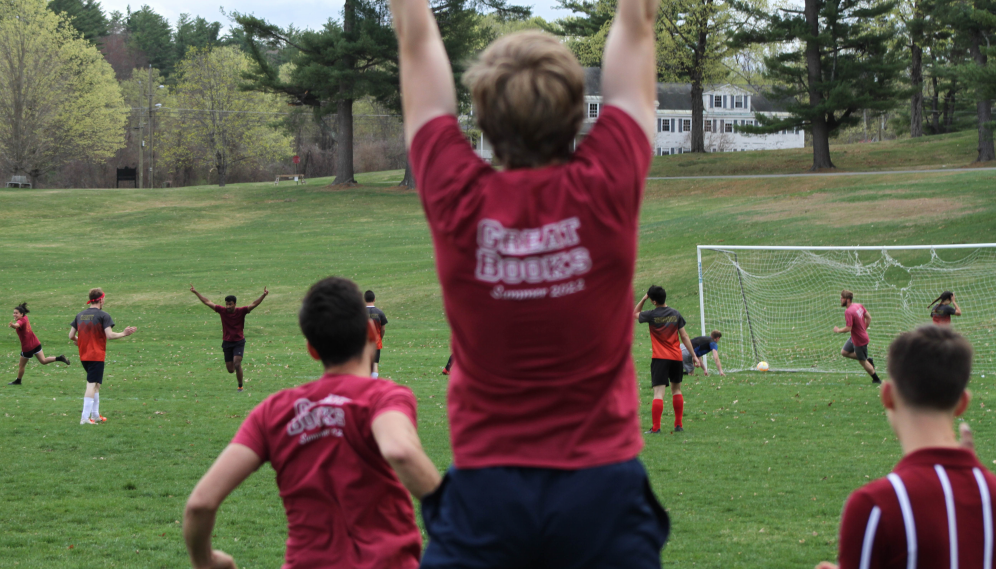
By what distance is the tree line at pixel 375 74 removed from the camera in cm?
4572

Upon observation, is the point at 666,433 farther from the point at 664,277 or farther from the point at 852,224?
the point at 852,224

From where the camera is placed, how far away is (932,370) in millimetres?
2432

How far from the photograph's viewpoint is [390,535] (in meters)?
2.91

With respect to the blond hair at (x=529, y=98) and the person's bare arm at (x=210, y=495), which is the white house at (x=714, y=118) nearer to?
the person's bare arm at (x=210, y=495)

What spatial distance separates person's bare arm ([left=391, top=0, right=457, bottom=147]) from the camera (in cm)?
218

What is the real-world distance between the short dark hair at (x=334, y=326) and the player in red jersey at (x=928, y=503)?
1.66m

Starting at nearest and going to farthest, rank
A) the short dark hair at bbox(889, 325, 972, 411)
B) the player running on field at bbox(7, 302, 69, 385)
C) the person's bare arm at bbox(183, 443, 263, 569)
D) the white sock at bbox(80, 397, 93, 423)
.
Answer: the short dark hair at bbox(889, 325, 972, 411), the person's bare arm at bbox(183, 443, 263, 569), the white sock at bbox(80, 397, 93, 423), the player running on field at bbox(7, 302, 69, 385)

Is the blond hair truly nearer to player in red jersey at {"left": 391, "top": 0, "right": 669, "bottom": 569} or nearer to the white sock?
player in red jersey at {"left": 391, "top": 0, "right": 669, "bottom": 569}

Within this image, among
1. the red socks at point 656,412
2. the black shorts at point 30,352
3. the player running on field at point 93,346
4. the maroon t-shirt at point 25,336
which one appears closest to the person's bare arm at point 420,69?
the red socks at point 656,412

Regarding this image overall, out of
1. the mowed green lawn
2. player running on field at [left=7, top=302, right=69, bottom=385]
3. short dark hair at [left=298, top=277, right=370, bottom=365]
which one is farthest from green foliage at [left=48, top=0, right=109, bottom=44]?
short dark hair at [left=298, top=277, right=370, bottom=365]

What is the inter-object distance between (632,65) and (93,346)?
1357cm

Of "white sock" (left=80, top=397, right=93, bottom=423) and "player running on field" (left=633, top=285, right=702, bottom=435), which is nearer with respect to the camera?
"player running on field" (left=633, top=285, right=702, bottom=435)

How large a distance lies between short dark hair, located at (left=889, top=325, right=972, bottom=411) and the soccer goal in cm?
1766

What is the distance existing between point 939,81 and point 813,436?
6049 cm
